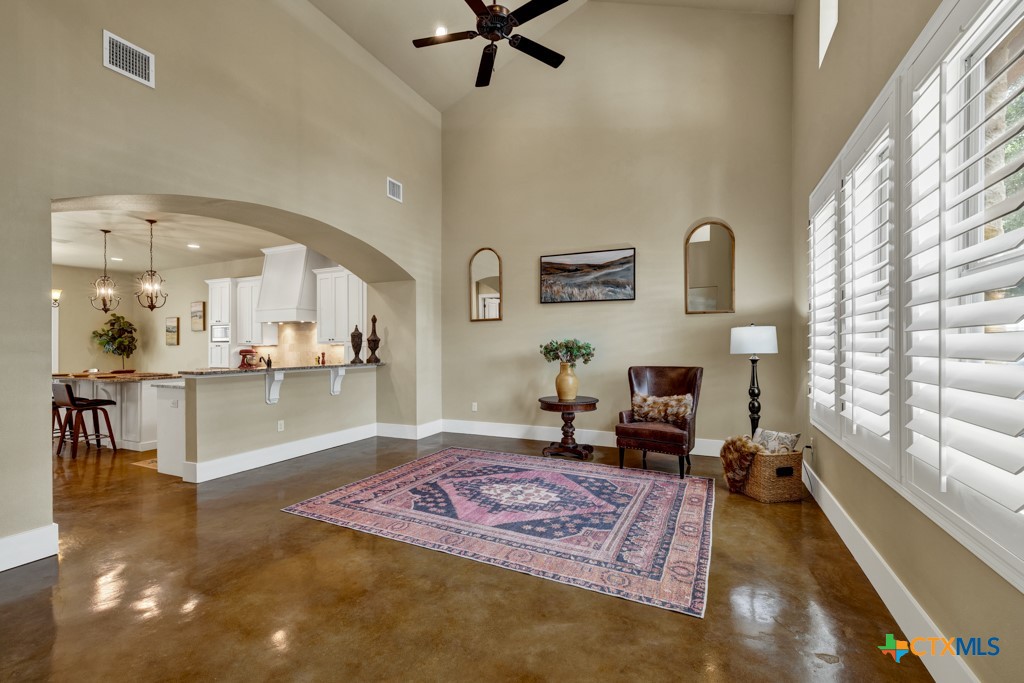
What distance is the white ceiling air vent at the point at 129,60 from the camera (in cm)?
309

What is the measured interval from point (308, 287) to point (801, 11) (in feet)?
23.9

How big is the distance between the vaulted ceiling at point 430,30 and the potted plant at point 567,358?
3.61m

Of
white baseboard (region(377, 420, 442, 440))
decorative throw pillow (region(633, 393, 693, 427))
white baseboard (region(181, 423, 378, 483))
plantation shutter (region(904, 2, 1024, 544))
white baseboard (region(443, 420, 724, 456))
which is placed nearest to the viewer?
plantation shutter (region(904, 2, 1024, 544))

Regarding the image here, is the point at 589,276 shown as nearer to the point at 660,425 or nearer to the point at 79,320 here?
→ the point at 660,425

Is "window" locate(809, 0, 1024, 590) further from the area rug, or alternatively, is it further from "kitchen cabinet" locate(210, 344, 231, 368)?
"kitchen cabinet" locate(210, 344, 231, 368)

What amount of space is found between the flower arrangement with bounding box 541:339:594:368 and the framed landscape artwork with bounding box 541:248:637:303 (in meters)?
0.70

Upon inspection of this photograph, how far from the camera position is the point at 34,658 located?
73.0 inches

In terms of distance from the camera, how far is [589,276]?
5633mm

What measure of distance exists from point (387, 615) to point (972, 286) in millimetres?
2554

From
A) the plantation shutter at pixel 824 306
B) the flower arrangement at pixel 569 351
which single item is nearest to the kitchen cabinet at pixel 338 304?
the flower arrangement at pixel 569 351

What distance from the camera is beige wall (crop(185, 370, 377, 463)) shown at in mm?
4281

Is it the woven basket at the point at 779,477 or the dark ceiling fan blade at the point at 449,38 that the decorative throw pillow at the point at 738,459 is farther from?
the dark ceiling fan blade at the point at 449,38

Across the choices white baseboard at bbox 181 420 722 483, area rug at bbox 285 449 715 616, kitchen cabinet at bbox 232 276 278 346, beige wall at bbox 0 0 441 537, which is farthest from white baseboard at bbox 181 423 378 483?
kitchen cabinet at bbox 232 276 278 346

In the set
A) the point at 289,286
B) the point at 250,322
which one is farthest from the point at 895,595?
the point at 250,322
